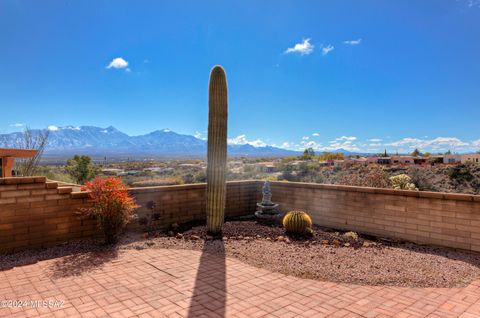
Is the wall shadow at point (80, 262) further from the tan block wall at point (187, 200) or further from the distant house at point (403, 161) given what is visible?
the distant house at point (403, 161)

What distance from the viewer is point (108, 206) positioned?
6.33 m

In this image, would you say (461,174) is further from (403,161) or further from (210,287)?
(210,287)

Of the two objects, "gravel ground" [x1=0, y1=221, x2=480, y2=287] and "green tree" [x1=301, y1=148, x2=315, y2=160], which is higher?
"green tree" [x1=301, y1=148, x2=315, y2=160]

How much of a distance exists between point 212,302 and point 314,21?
12223 millimetres

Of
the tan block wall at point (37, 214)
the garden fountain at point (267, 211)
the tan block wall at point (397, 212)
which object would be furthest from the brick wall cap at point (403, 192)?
the tan block wall at point (37, 214)

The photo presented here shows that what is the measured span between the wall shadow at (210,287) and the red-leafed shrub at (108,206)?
185 cm

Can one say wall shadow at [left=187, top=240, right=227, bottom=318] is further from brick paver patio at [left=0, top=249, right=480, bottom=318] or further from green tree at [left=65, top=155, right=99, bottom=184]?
green tree at [left=65, top=155, right=99, bottom=184]

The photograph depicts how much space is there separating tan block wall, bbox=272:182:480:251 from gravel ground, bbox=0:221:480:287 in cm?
35

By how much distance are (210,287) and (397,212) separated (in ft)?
16.2

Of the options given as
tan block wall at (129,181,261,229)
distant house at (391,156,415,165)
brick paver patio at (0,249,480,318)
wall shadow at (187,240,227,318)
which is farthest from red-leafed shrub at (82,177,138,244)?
distant house at (391,156,415,165)

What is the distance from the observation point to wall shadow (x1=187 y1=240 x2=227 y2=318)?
3.73m

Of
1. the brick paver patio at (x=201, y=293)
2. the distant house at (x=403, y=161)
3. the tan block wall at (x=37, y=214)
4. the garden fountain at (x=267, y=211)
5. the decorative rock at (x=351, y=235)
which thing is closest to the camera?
the brick paver patio at (x=201, y=293)

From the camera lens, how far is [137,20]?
13.1 m

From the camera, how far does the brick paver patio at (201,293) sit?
12.1 feet
